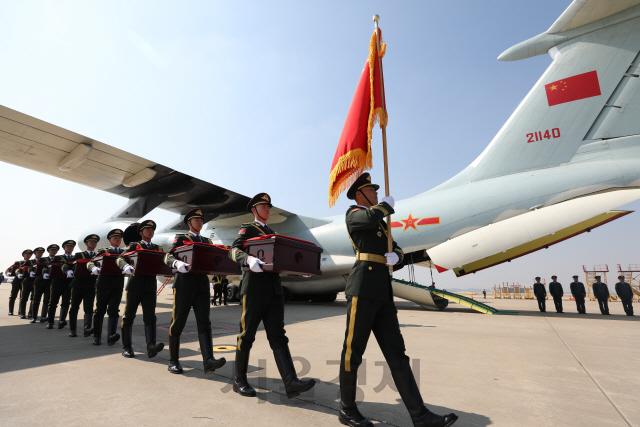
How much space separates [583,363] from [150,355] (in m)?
5.31

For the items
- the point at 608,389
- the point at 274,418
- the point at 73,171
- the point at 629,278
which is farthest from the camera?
the point at 629,278

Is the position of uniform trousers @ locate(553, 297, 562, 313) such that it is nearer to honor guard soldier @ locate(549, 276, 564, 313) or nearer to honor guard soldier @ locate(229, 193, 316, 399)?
honor guard soldier @ locate(549, 276, 564, 313)

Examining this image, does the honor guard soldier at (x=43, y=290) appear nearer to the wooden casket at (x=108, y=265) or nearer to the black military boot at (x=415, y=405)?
the wooden casket at (x=108, y=265)

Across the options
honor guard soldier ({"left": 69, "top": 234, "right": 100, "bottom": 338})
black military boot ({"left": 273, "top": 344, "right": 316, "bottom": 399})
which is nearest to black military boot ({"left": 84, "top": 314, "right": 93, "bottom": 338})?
honor guard soldier ({"left": 69, "top": 234, "right": 100, "bottom": 338})

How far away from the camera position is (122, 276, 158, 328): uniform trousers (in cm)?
460

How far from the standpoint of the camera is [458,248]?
9320 mm

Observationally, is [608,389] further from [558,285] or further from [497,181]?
[558,285]

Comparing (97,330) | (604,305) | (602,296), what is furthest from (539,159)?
(97,330)

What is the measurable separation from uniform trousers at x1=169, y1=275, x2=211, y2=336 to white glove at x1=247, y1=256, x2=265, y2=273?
40.7 inches

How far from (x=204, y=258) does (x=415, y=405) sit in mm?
2634

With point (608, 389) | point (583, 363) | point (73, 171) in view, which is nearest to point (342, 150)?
point (608, 389)

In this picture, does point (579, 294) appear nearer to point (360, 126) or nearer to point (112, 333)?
point (360, 126)

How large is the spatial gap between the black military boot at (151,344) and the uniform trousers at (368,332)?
9.36ft

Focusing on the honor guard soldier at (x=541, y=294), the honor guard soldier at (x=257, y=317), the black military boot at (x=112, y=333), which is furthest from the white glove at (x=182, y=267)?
the honor guard soldier at (x=541, y=294)
